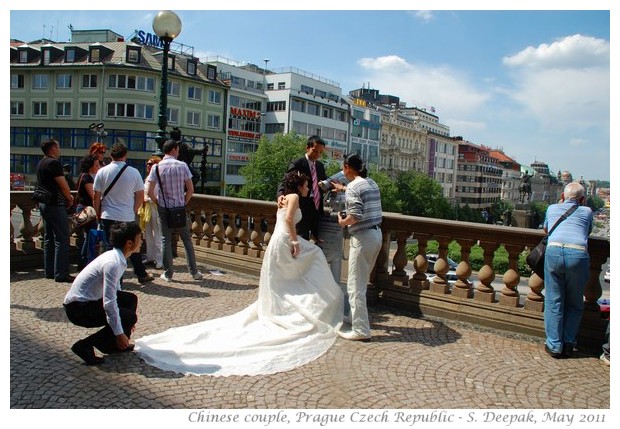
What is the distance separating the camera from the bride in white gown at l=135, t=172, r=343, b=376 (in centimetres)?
528

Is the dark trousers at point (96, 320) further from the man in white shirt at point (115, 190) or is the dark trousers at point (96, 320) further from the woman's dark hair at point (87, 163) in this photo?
the woman's dark hair at point (87, 163)

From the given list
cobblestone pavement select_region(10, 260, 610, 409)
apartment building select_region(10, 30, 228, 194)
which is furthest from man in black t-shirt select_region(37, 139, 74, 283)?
apartment building select_region(10, 30, 228, 194)

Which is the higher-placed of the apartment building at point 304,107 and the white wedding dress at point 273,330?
the apartment building at point 304,107

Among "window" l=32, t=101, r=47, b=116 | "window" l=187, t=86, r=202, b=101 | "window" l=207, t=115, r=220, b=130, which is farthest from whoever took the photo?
"window" l=207, t=115, r=220, b=130

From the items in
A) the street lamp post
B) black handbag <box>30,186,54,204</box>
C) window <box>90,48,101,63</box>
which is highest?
window <box>90,48,101,63</box>

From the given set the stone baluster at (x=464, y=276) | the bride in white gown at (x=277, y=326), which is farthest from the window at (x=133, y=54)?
the stone baluster at (x=464, y=276)

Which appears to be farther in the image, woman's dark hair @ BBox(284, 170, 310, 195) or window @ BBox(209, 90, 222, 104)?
window @ BBox(209, 90, 222, 104)

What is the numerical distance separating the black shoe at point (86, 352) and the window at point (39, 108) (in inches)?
Result: 2680

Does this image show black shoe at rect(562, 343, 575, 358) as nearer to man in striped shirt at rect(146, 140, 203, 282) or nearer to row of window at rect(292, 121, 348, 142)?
man in striped shirt at rect(146, 140, 203, 282)

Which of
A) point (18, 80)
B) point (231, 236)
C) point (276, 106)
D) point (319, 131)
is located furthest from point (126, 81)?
point (231, 236)

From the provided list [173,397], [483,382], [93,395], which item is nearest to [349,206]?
[483,382]

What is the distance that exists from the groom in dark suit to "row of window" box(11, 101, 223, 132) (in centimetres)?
5922

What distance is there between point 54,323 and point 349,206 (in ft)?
11.7

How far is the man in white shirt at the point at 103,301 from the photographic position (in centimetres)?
512
